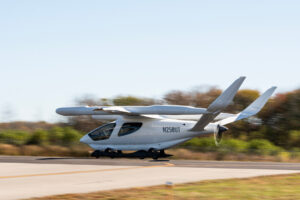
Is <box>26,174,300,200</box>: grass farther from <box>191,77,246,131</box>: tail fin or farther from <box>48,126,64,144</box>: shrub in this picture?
<box>48,126,64,144</box>: shrub

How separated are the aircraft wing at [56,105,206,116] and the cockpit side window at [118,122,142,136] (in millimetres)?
1040

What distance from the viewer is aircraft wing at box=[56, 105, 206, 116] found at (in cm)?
2447

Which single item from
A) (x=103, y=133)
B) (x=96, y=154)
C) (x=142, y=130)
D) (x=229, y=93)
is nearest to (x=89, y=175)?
(x=229, y=93)

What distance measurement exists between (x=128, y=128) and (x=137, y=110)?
172cm

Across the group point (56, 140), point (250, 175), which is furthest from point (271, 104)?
point (250, 175)

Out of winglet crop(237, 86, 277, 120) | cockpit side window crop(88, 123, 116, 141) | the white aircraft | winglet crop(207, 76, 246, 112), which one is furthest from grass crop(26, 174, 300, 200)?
cockpit side window crop(88, 123, 116, 141)

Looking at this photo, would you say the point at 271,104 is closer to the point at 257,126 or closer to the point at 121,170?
the point at 257,126

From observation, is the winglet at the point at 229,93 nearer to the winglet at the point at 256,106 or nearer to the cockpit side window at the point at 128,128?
the winglet at the point at 256,106

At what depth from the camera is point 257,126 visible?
140 ft

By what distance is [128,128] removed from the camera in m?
27.8

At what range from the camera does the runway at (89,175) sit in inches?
555

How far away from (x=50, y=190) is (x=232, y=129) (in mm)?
29790

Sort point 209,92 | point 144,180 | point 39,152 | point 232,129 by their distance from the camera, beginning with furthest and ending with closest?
1. point 209,92
2. point 232,129
3. point 39,152
4. point 144,180

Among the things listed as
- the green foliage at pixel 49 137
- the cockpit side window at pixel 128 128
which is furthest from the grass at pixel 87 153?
the cockpit side window at pixel 128 128
